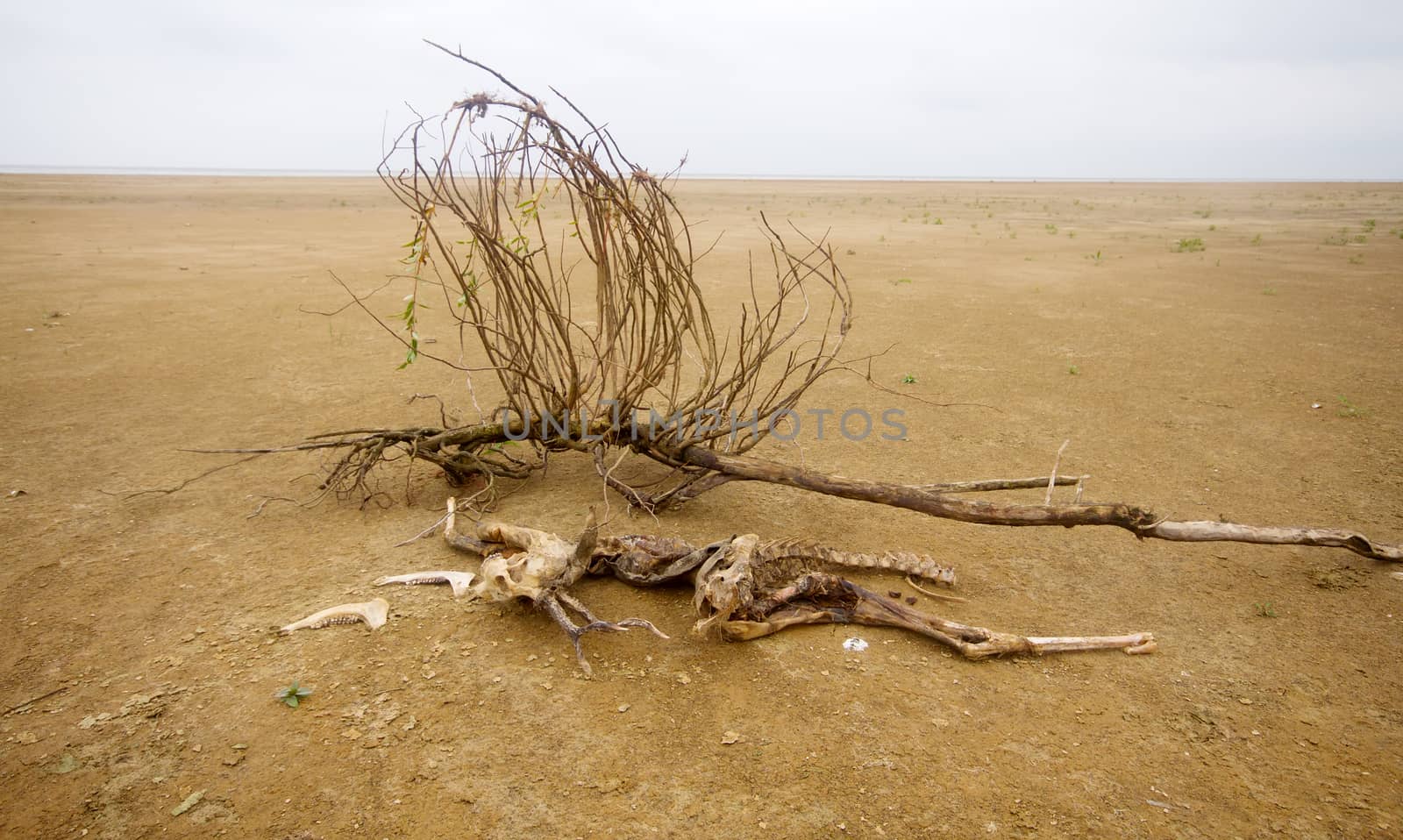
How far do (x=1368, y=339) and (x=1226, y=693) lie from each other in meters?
7.29

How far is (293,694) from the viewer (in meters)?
2.56

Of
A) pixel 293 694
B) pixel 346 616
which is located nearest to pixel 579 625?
pixel 346 616

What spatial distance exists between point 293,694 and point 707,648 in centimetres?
146

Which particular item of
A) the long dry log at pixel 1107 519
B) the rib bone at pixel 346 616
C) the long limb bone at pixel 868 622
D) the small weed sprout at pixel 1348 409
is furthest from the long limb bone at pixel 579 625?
the small weed sprout at pixel 1348 409

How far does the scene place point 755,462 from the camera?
3947 mm

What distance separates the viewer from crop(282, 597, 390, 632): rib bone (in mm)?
2945

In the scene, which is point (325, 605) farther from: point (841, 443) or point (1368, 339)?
point (1368, 339)

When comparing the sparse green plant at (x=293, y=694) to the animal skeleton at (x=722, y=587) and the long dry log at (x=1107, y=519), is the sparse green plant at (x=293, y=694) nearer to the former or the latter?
the animal skeleton at (x=722, y=587)

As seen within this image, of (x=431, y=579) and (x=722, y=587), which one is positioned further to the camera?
(x=431, y=579)

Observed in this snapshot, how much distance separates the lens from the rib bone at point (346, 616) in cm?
295

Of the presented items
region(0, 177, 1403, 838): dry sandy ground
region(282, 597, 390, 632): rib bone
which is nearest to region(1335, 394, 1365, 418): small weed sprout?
region(0, 177, 1403, 838): dry sandy ground

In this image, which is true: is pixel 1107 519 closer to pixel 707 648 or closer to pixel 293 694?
pixel 707 648

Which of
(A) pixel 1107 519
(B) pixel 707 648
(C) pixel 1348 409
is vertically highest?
(A) pixel 1107 519

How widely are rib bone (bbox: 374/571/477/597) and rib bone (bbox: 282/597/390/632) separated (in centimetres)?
24
